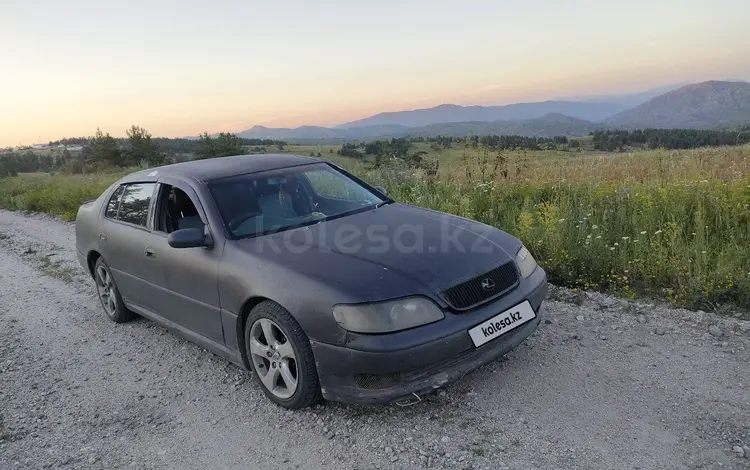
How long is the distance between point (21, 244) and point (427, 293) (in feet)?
32.5

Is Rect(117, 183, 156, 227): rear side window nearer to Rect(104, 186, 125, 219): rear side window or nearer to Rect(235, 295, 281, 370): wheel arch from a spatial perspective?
Rect(104, 186, 125, 219): rear side window

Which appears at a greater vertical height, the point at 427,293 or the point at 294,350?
the point at 427,293

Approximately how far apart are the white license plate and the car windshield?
5.06ft

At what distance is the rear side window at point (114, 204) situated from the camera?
4.75 meters

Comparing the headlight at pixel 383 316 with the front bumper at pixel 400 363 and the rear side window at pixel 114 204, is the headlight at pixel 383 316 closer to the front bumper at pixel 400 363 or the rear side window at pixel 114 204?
the front bumper at pixel 400 363

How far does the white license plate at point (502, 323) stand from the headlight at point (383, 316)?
0.29 metres

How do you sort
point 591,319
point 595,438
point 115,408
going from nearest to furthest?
point 595,438 < point 115,408 < point 591,319

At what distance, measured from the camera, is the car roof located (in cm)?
399

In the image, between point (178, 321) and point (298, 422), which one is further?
point (178, 321)

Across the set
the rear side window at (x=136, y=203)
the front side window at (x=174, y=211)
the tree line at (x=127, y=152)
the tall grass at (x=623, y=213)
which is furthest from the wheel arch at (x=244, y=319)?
the tree line at (x=127, y=152)

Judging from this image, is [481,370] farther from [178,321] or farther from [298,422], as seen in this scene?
[178,321]

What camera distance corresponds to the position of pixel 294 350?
2.91 m

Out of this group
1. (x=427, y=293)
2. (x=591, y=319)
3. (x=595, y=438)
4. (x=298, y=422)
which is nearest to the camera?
(x=595, y=438)

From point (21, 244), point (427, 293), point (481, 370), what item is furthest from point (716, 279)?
point (21, 244)
